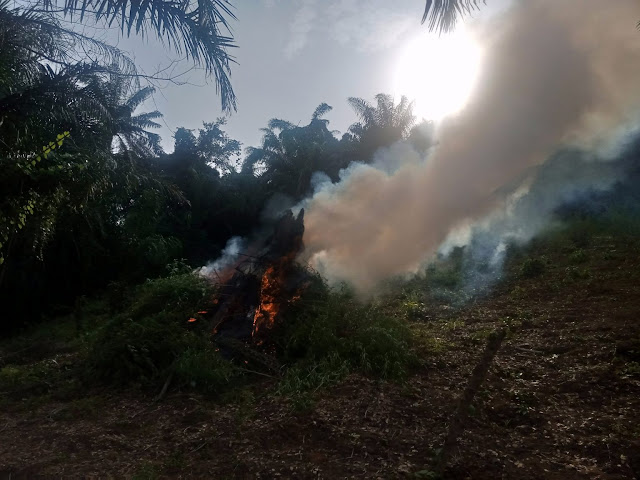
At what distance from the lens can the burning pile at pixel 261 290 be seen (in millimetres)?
8008

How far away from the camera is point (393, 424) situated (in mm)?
5191

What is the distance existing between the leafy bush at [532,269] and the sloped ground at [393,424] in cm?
376

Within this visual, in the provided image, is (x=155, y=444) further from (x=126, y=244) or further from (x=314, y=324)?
(x=126, y=244)

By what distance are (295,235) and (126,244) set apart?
10.9 metres

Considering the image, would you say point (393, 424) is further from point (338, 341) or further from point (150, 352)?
point (150, 352)

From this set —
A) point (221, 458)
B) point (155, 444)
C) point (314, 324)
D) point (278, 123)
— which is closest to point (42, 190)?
point (155, 444)

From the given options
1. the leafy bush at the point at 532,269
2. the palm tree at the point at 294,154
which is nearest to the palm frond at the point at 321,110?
the palm tree at the point at 294,154

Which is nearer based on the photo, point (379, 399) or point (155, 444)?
point (155, 444)

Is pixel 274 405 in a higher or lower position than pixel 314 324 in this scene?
lower

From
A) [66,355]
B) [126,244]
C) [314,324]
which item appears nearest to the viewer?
[314,324]

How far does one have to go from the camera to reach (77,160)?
5539mm

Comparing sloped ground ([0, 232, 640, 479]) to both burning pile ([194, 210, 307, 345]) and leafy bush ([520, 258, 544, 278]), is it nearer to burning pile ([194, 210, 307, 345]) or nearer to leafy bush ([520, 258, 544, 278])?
burning pile ([194, 210, 307, 345])

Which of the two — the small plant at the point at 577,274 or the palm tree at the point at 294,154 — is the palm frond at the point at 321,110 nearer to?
the palm tree at the point at 294,154

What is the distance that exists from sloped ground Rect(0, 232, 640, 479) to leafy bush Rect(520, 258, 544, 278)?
3.76 m
